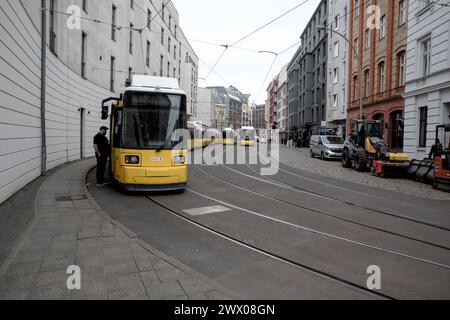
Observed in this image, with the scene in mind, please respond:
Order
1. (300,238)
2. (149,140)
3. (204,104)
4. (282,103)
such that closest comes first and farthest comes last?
(300,238) < (149,140) < (204,104) < (282,103)

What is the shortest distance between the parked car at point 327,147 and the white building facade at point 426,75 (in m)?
5.81

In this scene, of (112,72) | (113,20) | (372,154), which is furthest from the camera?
(112,72)

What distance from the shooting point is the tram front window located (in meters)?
9.82

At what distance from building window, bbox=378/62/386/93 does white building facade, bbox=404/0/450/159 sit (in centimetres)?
549

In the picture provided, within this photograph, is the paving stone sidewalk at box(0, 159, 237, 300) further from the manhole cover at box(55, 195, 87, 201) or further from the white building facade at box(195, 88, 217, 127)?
the white building facade at box(195, 88, 217, 127)

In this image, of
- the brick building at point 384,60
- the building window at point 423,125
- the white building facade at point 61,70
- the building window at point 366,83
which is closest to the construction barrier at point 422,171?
the building window at point 423,125

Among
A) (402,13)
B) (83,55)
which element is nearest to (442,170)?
(402,13)

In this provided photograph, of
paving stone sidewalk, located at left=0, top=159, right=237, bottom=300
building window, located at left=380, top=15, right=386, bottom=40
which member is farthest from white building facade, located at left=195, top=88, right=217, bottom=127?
paving stone sidewalk, located at left=0, top=159, right=237, bottom=300

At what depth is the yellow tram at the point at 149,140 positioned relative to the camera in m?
9.73

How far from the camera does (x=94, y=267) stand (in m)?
4.54

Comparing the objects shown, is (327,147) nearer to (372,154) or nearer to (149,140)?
(372,154)

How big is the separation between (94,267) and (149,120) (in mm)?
5916

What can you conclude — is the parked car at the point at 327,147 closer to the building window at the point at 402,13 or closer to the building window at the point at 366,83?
the building window at the point at 366,83
